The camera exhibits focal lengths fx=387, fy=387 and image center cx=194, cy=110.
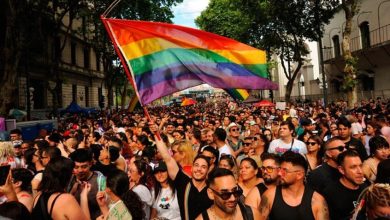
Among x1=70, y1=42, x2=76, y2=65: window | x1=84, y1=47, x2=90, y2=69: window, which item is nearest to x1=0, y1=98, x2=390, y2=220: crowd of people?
x1=70, y1=42, x2=76, y2=65: window

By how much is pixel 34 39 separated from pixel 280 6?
14466mm

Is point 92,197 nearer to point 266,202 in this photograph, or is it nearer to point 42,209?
point 42,209

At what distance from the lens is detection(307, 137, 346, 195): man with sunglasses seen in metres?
4.44

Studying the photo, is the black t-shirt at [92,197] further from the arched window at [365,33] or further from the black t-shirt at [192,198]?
the arched window at [365,33]

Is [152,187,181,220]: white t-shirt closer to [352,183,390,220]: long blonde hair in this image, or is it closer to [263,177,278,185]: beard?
[263,177,278,185]: beard

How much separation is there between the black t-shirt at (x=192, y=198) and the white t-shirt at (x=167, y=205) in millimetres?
86

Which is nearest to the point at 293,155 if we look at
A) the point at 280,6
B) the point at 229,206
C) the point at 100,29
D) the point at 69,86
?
the point at 229,206

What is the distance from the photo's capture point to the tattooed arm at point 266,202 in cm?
370

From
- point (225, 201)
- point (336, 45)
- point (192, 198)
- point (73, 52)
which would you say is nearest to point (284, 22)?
point (336, 45)

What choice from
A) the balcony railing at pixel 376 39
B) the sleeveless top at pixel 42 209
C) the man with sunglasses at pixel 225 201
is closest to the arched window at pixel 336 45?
the balcony railing at pixel 376 39

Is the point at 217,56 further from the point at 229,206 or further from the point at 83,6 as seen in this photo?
the point at 83,6

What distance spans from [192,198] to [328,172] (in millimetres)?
1694

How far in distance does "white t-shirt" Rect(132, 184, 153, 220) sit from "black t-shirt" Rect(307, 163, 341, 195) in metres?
1.87

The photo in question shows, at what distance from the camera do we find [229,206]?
10.1 feet
